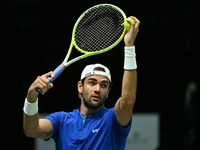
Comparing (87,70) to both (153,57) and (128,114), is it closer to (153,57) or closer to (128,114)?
(128,114)

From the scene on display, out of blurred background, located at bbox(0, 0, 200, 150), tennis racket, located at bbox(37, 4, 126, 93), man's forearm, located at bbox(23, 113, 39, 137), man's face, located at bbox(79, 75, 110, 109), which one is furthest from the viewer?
blurred background, located at bbox(0, 0, 200, 150)

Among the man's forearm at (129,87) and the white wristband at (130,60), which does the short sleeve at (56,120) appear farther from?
the white wristband at (130,60)

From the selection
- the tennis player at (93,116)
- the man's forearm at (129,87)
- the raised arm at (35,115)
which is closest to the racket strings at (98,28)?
the tennis player at (93,116)

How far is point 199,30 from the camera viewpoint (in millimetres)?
Answer: 7402

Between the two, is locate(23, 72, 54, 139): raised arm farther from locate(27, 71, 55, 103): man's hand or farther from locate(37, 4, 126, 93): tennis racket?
locate(37, 4, 126, 93): tennis racket

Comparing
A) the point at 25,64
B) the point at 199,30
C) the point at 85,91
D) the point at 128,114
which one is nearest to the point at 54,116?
the point at 85,91

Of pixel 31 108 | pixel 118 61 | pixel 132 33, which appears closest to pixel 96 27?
pixel 132 33

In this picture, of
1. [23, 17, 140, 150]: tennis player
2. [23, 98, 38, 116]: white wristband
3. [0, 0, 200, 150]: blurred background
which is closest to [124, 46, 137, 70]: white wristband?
[23, 17, 140, 150]: tennis player

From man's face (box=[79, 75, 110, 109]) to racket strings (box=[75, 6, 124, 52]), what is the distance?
377 millimetres

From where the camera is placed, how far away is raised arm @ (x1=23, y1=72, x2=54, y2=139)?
9.50 feet

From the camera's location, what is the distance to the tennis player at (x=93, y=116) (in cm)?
300

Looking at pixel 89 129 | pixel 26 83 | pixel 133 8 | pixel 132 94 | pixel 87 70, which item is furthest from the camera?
pixel 26 83

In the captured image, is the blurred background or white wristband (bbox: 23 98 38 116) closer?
white wristband (bbox: 23 98 38 116)

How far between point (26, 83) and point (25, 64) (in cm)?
45
